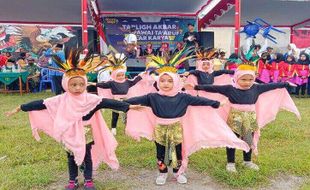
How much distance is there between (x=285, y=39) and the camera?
64.1 feet

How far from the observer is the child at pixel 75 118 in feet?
13.0

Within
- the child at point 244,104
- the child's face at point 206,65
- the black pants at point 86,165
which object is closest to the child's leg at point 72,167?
the black pants at point 86,165

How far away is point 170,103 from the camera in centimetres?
434

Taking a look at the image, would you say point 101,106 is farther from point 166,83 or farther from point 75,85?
point 166,83

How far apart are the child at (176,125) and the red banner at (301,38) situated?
54.7ft

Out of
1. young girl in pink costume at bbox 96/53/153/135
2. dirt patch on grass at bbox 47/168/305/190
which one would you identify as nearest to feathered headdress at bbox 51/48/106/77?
dirt patch on grass at bbox 47/168/305/190

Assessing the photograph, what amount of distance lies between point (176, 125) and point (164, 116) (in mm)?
176

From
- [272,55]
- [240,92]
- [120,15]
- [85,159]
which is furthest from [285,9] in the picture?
[85,159]

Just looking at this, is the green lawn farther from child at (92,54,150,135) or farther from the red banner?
the red banner

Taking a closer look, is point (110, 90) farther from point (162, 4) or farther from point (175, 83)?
point (162, 4)

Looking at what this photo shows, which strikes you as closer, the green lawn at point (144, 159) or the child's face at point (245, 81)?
the green lawn at point (144, 159)

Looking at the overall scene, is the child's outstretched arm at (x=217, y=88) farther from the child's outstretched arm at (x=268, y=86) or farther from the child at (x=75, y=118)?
the child at (x=75, y=118)

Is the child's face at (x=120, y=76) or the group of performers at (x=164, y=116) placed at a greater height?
the child's face at (x=120, y=76)

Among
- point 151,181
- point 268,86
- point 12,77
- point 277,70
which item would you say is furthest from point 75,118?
point 277,70
